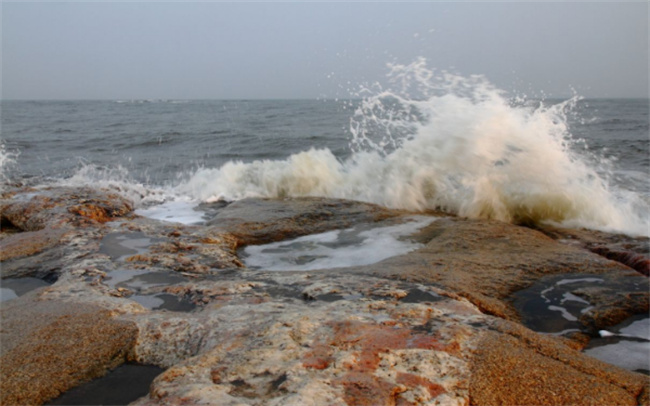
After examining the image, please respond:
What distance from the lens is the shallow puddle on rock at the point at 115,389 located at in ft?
4.96

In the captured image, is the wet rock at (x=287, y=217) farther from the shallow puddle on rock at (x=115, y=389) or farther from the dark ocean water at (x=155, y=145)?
the dark ocean water at (x=155, y=145)

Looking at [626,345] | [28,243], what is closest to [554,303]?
[626,345]

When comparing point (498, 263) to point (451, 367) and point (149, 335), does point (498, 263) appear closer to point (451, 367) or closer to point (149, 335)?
point (451, 367)

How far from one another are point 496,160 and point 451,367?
14.5ft

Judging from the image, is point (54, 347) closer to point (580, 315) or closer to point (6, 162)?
point (580, 315)

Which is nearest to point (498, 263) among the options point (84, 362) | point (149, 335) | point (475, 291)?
point (475, 291)

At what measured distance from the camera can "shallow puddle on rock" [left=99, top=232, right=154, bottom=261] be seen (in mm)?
3149

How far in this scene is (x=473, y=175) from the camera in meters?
5.51

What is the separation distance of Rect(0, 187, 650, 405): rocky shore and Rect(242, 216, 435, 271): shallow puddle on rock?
13 cm

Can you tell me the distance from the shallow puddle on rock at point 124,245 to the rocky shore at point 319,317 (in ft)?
0.08

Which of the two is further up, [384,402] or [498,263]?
[384,402]

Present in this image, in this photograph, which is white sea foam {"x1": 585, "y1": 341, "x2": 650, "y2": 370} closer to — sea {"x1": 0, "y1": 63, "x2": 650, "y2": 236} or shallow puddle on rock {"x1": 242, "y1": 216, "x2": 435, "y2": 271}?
shallow puddle on rock {"x1": 242, "y1": 216, "x2": 435, "y2": 271}

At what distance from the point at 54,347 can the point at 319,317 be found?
1028mm

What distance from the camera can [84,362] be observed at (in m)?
1.69
